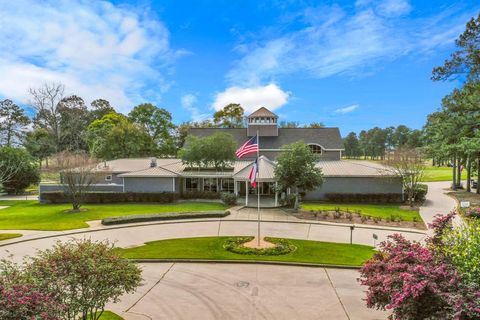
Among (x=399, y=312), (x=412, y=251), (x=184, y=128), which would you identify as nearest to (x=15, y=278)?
(x=399, y=312)

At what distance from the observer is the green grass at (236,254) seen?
554 inches

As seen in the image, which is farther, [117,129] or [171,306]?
[117,129]

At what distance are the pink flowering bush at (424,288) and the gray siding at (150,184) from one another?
25.7 metres

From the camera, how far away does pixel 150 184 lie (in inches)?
1226

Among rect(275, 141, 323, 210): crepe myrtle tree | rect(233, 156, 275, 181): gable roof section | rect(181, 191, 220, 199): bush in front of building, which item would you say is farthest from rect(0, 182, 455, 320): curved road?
rect(181, 191, 220, 199): bush in front of building

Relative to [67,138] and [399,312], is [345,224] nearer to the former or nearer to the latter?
[399,312]

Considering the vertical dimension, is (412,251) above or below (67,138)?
below

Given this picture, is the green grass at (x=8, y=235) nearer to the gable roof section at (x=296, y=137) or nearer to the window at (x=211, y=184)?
the window at (x=211, y=184)

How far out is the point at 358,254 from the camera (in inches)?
587

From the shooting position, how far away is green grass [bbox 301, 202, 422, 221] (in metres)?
24.0

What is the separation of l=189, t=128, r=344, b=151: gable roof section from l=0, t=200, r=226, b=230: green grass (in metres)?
13.9

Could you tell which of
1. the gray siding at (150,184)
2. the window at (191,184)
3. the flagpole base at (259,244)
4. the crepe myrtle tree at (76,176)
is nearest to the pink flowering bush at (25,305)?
the flagpole base at (259,244)

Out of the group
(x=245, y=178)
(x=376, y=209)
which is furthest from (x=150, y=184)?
(x=376, y=209)

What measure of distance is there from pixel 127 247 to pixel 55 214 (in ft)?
45.2
